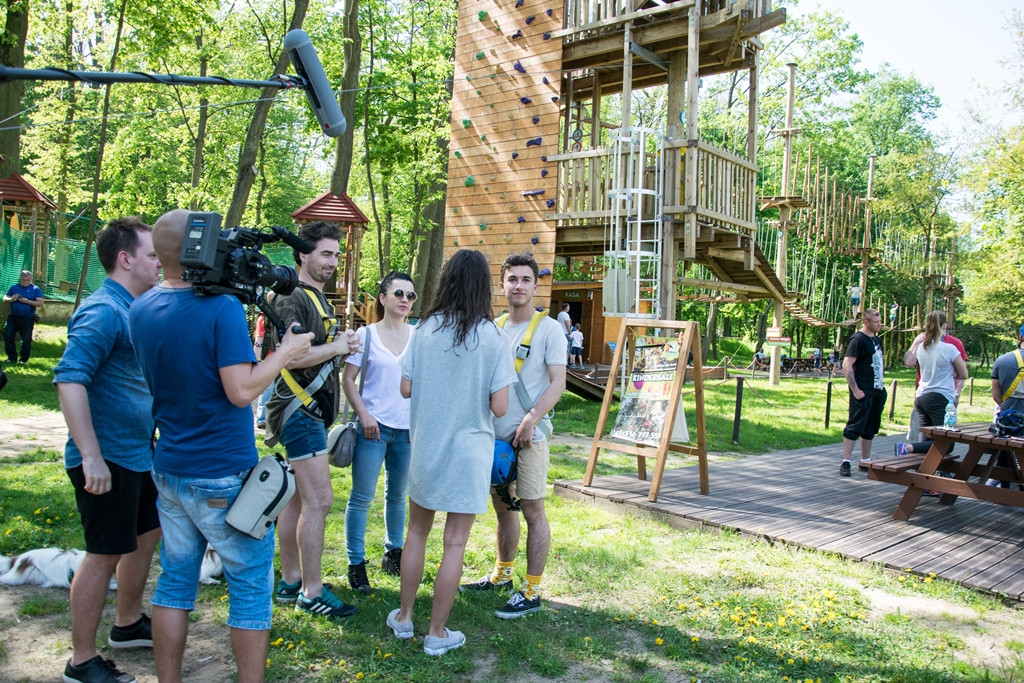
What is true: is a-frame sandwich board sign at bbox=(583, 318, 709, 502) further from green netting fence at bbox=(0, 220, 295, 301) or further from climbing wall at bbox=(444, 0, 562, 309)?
green netting fence at bbox=(0, 220, 295, 301)

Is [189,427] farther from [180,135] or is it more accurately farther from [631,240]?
[180,135]

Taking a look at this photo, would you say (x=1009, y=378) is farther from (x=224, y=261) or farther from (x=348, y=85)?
(x=348, y=85)

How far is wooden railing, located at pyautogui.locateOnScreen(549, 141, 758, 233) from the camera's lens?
36.8 ft

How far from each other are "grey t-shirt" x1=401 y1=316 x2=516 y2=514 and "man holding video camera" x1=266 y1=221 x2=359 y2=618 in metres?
0.48

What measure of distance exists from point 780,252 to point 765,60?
1393 centimetres

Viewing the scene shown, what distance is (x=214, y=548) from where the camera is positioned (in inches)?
105

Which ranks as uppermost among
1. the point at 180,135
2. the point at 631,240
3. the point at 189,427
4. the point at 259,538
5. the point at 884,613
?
the point at 180,135

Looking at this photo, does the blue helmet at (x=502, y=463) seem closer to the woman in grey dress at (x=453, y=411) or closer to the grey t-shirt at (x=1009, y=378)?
the woman in grey dress at (x=453, y=411)

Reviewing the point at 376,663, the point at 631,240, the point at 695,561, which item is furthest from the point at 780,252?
the point at 376,663

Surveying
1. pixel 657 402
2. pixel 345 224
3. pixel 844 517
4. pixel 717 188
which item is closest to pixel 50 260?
pixel 345 224

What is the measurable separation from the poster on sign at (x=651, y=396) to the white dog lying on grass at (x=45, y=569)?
12.6ft

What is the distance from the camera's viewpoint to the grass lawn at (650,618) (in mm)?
3566

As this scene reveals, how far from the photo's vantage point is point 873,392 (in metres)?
8.51

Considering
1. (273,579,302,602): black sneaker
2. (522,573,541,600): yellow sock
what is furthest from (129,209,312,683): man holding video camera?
(522,573,541,600): yellow sock
